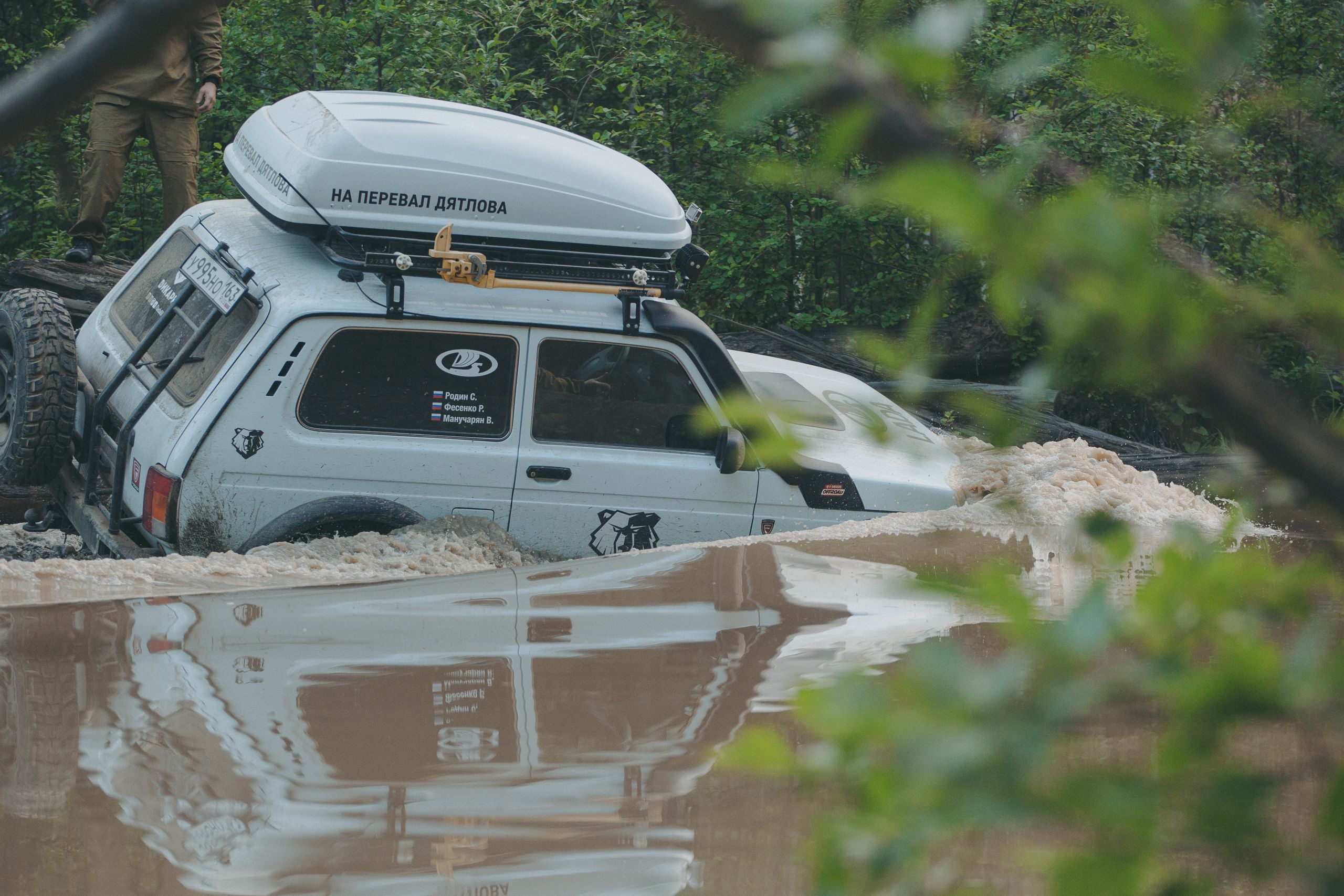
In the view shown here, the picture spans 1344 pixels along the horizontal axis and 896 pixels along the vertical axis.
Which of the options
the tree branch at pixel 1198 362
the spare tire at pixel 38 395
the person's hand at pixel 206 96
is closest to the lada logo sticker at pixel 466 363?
the spare tire at pixel 38 395

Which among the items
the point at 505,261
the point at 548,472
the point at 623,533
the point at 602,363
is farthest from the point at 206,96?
the point at 623,533

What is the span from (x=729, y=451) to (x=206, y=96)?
4.18 metres

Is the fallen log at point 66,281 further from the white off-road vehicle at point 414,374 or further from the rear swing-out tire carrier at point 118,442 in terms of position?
the rear swing-out tire carrier at point 118,442

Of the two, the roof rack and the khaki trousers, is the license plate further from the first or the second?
the khaki trousers

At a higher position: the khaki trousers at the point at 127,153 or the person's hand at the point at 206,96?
the person's hand at the point at 206,96

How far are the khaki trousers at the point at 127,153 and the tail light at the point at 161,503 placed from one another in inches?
124

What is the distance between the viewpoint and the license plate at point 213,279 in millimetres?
4875

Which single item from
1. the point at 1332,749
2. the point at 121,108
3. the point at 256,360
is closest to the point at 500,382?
the point at 256,360

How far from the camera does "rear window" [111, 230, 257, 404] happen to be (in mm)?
4820

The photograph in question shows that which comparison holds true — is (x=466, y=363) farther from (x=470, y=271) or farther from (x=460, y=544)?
(x=460, y=544)

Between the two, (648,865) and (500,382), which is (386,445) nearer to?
(500,382)

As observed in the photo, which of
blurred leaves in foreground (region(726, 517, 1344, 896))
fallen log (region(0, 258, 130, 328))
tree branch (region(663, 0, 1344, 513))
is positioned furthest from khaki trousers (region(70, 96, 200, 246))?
blurred leaves in foreground (region(726, 517, 1344, 896))

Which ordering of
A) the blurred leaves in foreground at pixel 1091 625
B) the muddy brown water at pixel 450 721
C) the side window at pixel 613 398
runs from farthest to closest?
the side window at pixel 613 398, the muddy brown water at pixel 450 721, the blurred leaves in foreground at pixel 1091 625

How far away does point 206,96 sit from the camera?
7.26m
